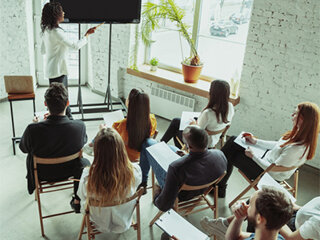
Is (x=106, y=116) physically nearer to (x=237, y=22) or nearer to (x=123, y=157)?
(x=123, y=157)

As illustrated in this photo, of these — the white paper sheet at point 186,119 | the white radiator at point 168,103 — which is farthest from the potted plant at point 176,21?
the white paper sheet at point 186,119

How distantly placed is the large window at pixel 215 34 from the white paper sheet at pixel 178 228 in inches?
106

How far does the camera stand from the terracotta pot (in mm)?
4879

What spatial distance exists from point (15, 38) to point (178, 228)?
13.6ft

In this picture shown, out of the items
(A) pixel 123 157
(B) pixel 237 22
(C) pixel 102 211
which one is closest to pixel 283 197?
(A) pixel 123 157

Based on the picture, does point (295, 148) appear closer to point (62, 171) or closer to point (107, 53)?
point (62, 171)

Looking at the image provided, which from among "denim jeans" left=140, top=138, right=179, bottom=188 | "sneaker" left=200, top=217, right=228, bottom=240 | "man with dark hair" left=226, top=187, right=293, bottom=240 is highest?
"man with dark hair" left=226, top=187, right=293, bottom=240

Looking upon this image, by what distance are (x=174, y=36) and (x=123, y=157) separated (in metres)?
3.31

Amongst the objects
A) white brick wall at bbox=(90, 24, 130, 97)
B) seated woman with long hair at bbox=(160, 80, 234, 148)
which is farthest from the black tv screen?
seated woman with long hair at bbox=(160, 80, 234, 148)

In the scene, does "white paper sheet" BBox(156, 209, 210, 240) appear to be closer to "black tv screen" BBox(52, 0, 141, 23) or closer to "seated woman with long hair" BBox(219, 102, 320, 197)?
"seated woman with long hair" BBox(219, 102, 320, 197)

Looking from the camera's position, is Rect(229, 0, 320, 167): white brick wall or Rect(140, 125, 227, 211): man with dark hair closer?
Rect(140, 125, 227, 211): man with dark hair

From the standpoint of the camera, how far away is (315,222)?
2.26 m

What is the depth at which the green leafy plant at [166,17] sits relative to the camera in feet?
15.7

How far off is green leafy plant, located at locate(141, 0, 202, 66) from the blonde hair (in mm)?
2809
